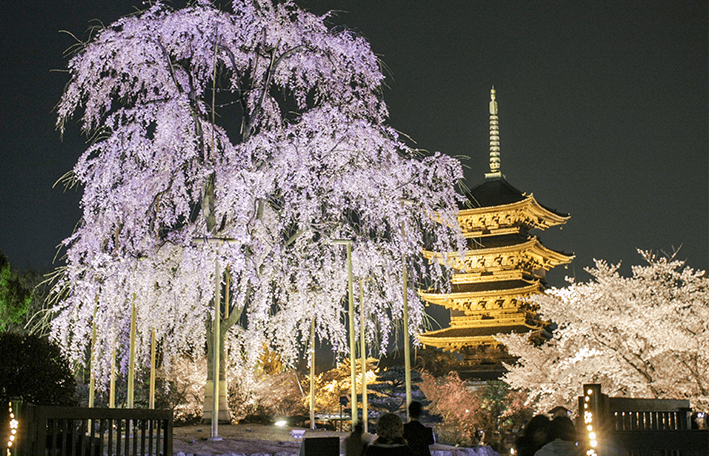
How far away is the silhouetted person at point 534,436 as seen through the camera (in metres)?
6.16

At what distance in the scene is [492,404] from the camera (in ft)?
97.1

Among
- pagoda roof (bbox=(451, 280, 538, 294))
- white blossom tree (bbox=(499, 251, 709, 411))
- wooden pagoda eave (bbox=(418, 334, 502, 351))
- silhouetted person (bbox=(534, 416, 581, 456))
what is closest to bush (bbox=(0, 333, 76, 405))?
silhouetted person (bbox=(534, 416, 581, 456))

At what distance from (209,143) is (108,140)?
224 cm

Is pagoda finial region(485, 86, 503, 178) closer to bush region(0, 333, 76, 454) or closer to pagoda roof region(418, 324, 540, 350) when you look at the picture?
pagoda roof region(418, 324, 540, 350)

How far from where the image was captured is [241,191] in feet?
47.0

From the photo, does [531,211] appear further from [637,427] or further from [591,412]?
[591,412]

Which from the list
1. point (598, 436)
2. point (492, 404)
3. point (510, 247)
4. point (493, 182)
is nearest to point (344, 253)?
point (598, 436)

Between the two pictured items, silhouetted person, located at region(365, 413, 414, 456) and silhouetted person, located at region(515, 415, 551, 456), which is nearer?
silhouetted person, located at region(365, 413, 414, 456)

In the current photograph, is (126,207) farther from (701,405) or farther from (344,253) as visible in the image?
(701,405)

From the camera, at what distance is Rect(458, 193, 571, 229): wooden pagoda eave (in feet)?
114

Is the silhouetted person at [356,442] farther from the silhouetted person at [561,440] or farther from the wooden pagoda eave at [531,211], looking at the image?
the wooden pagoda eave at [531,211]

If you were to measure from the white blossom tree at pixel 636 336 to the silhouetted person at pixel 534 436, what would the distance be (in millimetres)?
10222

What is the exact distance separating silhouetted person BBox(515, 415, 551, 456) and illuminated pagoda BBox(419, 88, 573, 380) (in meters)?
26.9

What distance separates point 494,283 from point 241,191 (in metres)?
22.7
